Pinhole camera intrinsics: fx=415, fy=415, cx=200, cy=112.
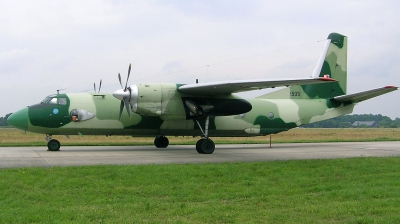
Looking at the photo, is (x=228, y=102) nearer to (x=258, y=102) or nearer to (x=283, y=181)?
(x=258, y=102)

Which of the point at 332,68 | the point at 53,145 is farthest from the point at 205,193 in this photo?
the point at 332,68

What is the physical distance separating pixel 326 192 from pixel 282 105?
47.5 feet

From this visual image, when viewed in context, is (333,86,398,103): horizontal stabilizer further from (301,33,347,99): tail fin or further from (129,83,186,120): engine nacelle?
(129,83,186,120): engine nacelle

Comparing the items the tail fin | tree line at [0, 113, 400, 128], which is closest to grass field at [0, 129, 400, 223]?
the tail fin

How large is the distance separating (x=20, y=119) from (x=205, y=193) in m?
13.7

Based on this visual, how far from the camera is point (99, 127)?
21.4 m

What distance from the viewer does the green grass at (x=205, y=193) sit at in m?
7.84

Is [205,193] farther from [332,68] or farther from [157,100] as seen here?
[332,68]

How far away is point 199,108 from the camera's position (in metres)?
19.7

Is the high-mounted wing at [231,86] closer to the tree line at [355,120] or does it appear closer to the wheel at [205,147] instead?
the wheel at [205,147]

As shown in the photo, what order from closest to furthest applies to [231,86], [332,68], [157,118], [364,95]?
[231,86] → [157,118] → [364,95] → [332,68]

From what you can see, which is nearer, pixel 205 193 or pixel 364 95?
pixel 205 193

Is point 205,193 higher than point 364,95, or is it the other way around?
point 364,95

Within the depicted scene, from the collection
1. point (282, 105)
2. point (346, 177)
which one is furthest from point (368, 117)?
point (346, 177)
